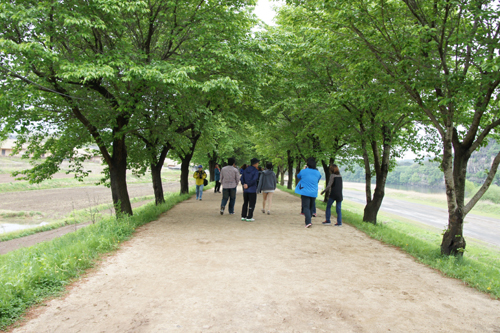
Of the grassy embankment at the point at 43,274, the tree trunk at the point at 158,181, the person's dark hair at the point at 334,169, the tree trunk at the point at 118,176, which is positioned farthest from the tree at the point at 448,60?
Answer: the tree trunk at the point at 158,181

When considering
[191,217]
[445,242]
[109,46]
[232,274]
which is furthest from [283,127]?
[232,274]

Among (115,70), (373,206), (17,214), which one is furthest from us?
(17,214)

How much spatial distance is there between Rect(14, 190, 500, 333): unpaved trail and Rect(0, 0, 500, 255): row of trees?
227 cm

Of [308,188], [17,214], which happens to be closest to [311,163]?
[308,188]

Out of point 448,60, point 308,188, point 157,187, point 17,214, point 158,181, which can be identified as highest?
point 448,60

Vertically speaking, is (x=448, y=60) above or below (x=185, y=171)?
above

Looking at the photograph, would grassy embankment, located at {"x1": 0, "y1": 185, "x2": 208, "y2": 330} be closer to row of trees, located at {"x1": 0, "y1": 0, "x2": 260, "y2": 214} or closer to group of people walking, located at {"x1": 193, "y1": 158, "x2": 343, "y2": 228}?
row of trees, located at {"x1": 0, "y1": 0, "x2": 260, "y2": 214}

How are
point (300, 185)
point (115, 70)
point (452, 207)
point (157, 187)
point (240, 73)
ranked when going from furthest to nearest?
point (157, 187) < point (240, 73) < point (300, 185) < point (115, 70) < point (452, 207)

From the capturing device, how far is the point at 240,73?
34.8ft

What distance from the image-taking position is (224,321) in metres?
3.58

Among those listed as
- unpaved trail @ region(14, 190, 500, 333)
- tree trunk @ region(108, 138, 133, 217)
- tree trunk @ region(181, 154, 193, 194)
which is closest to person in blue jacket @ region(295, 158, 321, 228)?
unpaved trail @ region(14, 190, 500, 333)

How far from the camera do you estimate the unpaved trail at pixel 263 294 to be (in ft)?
11.7

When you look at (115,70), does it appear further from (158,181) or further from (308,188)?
→ (158,181)

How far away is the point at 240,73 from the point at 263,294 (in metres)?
7.78
